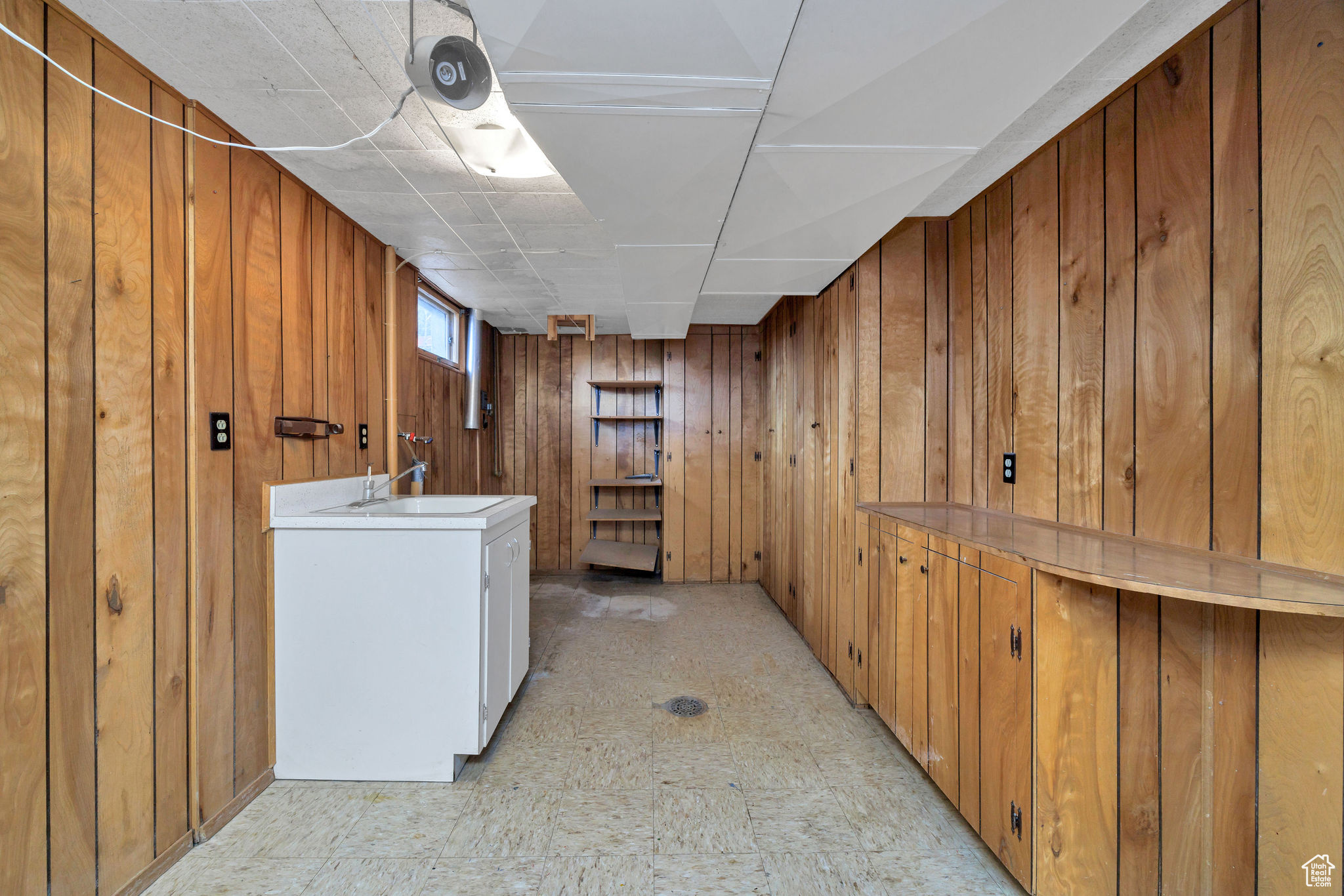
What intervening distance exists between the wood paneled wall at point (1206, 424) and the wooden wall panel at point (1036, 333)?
0.01 meters

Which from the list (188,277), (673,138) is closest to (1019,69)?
(673,138)

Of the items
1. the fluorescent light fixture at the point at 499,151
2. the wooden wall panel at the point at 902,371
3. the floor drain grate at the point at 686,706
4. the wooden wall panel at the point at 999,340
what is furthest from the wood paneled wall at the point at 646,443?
the fluorescent light fixture at the point at 499,151

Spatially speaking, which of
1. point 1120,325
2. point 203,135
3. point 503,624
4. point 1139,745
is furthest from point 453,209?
point 1139,745

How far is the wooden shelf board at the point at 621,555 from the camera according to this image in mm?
4848

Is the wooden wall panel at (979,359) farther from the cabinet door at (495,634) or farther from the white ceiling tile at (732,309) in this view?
the cabinet door at (495,634)

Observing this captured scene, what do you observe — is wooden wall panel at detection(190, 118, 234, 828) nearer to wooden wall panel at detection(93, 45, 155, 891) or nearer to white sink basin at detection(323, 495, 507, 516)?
wooden wall panel at detection(93, 45, 155, 891)

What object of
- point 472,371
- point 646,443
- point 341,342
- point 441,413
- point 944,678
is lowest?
point 944,678

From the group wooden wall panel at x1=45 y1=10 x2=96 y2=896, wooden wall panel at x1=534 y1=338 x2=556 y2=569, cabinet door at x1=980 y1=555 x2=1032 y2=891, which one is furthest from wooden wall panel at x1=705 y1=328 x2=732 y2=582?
wooden wall panel at x1=45 y1=10 x2=96 y2=896

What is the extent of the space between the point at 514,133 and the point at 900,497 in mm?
2204

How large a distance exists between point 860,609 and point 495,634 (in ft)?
5.39

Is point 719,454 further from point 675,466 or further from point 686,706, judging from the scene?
point 686,706

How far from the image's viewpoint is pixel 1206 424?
137 centimetres

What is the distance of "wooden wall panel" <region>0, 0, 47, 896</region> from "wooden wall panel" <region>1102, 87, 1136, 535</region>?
2855 mm

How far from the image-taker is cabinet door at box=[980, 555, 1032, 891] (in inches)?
55.8
